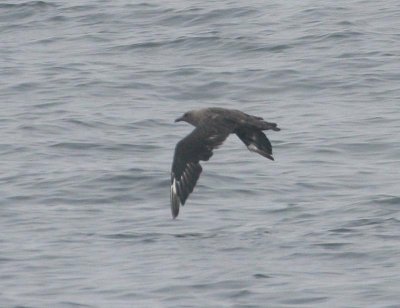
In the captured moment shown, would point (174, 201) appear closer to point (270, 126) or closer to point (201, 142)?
point (201, 142)

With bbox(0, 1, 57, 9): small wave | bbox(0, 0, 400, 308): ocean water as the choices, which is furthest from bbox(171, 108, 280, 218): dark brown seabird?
bbox(0, 1, 57, 9): small wave

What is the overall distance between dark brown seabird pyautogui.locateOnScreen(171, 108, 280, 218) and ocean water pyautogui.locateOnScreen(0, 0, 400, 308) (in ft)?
1.13

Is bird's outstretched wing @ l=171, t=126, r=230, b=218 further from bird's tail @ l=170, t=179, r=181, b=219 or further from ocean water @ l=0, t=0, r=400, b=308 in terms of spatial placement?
ocean water @ l=0, t=0, r=400, b=308

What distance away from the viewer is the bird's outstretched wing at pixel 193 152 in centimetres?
1233

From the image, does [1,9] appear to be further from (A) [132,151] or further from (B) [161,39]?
(A) [132,151]

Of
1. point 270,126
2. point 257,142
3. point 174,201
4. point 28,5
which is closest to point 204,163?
point 257,142

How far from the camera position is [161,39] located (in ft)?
67.6

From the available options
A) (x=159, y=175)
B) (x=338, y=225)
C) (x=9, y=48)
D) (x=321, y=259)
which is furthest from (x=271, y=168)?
(x=9, y=48)

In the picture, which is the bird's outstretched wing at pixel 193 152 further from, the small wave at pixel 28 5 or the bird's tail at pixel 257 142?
the small wave at pixel 28 5

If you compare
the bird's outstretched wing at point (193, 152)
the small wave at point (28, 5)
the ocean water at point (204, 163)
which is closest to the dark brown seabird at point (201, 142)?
the bird's outstretched wing at point (193, 152)

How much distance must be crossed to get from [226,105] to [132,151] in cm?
195

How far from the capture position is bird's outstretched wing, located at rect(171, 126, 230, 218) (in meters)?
12.3

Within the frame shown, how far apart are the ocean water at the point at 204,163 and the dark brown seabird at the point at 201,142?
1.13 ft

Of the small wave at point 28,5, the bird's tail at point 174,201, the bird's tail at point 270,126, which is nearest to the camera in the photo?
the bird's tail at point 270,126
